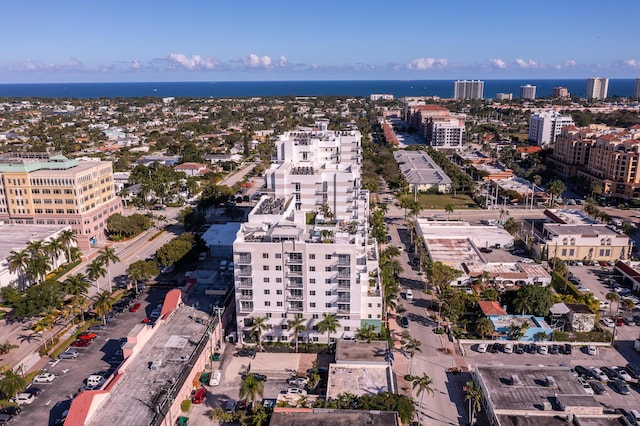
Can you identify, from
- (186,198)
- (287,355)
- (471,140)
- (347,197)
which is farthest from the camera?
(471,140)

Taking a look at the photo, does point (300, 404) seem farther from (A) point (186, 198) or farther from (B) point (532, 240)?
(A) point (186, 198)

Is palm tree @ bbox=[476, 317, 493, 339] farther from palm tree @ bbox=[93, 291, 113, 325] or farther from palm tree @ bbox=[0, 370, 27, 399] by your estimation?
palm tree @ bbox=[0, 370, 27, 399]

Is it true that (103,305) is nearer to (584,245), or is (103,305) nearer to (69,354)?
(69,354)

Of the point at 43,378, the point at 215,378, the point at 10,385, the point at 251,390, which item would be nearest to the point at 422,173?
the point at 215,378

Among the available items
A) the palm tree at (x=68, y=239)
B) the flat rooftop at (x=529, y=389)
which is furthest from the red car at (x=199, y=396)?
the palm tree at (x=68, y=239)

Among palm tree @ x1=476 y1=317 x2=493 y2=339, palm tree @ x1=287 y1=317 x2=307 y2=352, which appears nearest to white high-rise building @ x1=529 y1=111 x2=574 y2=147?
palm tree @ x1=476 y1=317 x2=493 y2=339

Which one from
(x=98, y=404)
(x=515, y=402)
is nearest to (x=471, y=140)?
(x=515, y=402)
